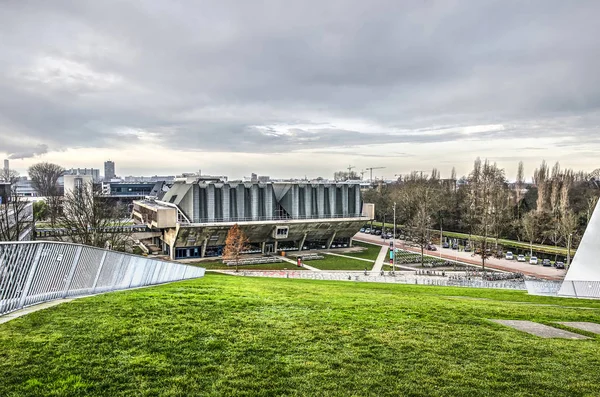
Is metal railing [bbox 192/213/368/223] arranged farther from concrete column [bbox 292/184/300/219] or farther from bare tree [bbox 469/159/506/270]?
bare tree [bbox 469/159/506/270]

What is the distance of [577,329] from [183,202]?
54504 millimetres

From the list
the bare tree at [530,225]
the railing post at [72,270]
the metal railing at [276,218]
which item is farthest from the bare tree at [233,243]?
the bare tree at [530,225]

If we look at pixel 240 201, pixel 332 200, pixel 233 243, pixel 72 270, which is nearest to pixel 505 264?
pixel 332 200

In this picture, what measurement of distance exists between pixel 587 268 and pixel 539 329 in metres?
20.5

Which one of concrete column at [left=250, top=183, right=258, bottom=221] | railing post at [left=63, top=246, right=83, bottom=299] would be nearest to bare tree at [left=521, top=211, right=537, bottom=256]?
concrete column at [left=250, top=183, right=258, bottom=221]

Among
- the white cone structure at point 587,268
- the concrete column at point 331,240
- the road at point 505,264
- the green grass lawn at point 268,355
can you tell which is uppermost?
the green grass lawn at point 268,355

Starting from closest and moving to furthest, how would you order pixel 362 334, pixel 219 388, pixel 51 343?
pixel 219 388, pixel 51 343, pixel 362 334

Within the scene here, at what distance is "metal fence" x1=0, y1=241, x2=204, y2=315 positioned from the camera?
28.5ft

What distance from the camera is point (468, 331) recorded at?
32.5 ft

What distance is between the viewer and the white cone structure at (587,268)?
24938mm

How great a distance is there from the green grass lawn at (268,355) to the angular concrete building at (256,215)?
48.6m

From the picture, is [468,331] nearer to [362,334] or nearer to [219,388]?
[362,334]

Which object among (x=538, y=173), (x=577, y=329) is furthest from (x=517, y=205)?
(x=577, y=329)

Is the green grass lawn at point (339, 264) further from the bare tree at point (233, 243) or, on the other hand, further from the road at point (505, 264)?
the road at point (505, 264)
